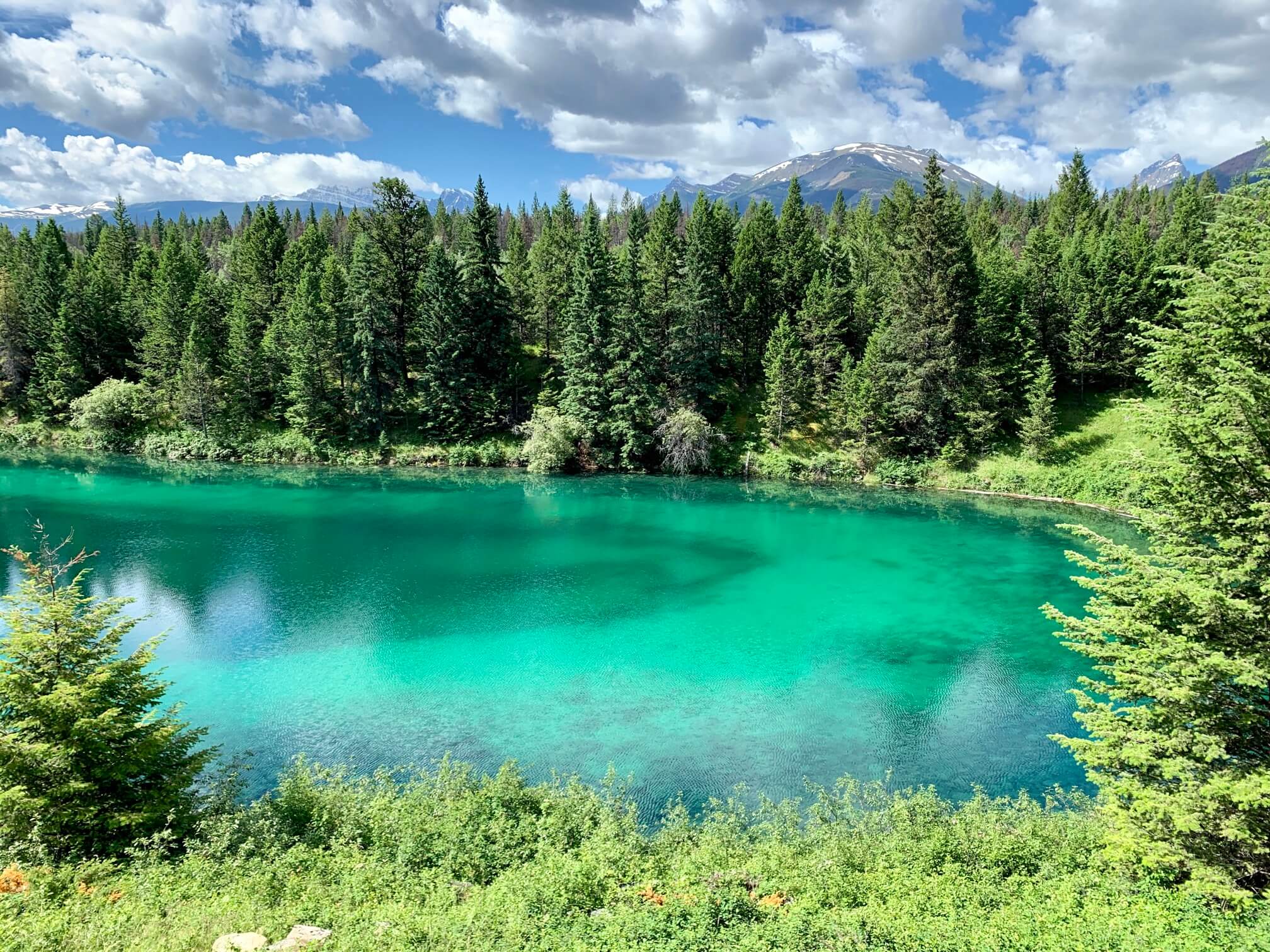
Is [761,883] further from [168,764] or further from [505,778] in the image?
[168,764]

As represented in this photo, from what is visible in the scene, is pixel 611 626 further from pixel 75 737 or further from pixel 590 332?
pixel 590 332

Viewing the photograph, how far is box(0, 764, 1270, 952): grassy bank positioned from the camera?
9414mm

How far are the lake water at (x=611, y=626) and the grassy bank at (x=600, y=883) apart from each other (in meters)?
3.64

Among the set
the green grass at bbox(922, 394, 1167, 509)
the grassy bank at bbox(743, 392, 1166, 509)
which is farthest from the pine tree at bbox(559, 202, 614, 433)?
the green grass at bbox(922, 394, 1167, 509)

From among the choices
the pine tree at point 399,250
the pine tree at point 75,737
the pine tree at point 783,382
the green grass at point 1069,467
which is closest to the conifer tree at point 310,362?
the pine tree at point 399,250

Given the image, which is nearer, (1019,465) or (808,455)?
(1019,465)

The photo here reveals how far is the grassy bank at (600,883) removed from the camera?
941cm

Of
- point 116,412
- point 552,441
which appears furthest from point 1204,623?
point 116,412

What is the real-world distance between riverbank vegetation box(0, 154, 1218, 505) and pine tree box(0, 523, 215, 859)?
43750mm

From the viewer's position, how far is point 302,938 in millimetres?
9727

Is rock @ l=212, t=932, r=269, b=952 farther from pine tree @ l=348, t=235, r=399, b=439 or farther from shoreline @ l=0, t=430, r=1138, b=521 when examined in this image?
pine tree @ l=348, t=235, r=399, b=439

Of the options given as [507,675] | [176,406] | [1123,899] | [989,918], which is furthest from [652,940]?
[176,406]

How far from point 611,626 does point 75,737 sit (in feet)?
58.7

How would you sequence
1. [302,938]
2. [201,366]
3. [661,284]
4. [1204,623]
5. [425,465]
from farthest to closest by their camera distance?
[201,366]
[661,284]
[425,465]
[1204,623]
[302,938]
